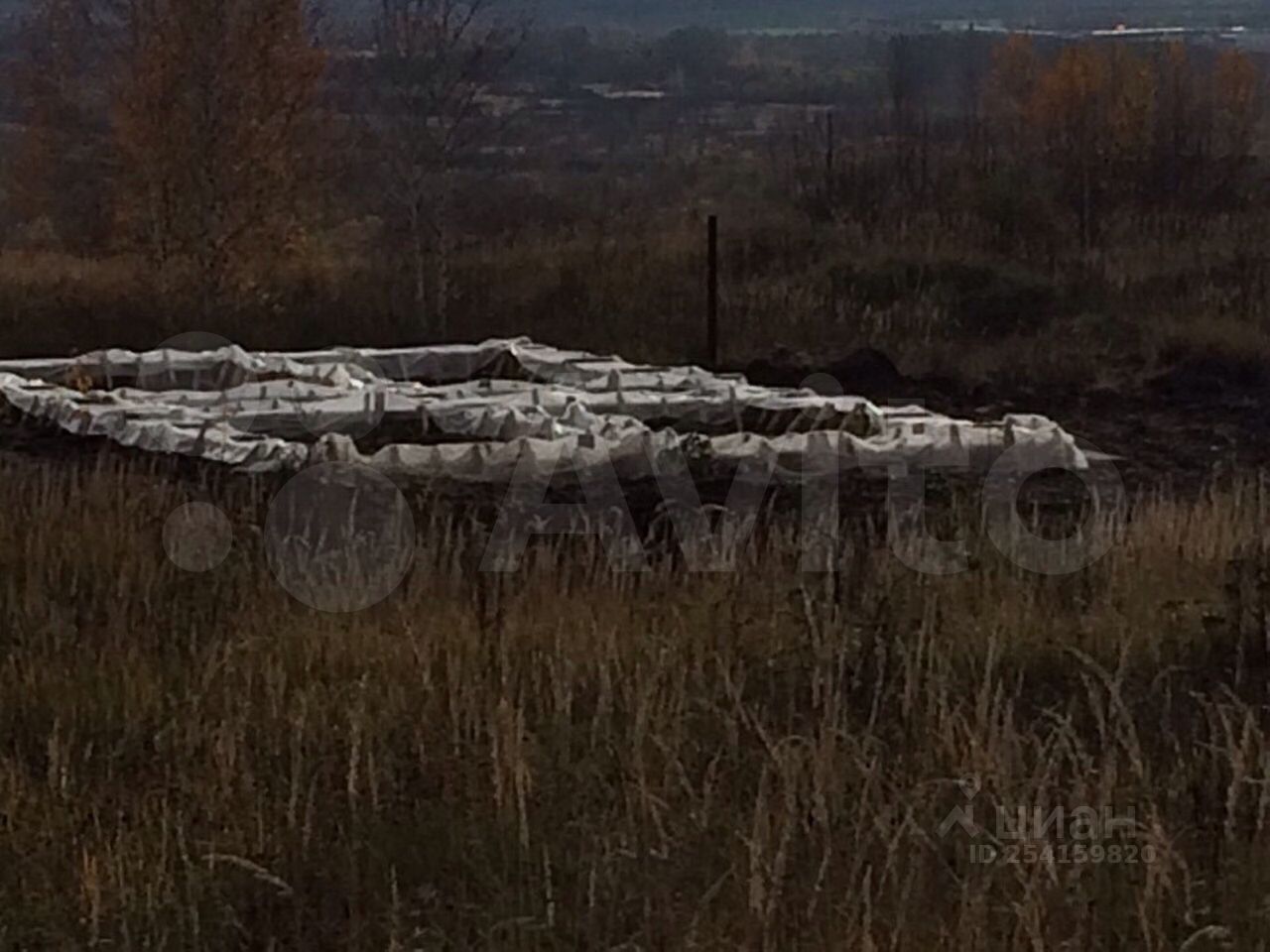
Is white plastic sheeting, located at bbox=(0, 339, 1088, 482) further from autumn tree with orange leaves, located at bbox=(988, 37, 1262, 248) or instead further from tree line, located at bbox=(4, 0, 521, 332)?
autumn tree with orange leaves, located at bbox=(988, 37, 1262, 248)

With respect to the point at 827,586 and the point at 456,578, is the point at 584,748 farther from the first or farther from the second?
the point at 456,578

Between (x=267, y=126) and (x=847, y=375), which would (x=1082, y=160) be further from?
(x=847, y=375)

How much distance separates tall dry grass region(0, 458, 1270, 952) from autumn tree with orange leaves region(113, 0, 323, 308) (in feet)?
39.6

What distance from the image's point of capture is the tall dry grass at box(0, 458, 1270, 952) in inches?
146

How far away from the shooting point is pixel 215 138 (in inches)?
722

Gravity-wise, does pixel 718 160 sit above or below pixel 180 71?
below

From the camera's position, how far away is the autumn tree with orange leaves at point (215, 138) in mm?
18250

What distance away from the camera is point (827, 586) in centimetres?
579

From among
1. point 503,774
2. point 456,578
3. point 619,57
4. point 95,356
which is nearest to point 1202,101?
point 95,356

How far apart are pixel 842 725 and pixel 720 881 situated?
102cm

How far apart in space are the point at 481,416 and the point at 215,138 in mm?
8706

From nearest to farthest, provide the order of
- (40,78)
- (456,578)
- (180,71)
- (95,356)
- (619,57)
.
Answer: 1. (456,578)
2. (95,356)
3. (180,71)
4. (40,78)
5. (619,57)

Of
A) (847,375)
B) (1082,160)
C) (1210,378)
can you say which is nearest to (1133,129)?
(1082,160)

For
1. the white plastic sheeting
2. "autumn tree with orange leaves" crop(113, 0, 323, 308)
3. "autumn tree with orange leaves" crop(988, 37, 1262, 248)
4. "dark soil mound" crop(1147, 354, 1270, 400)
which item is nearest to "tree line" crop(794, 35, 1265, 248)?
"autumn tree with orange leaves" crop(988, 37, 1262, 248)
